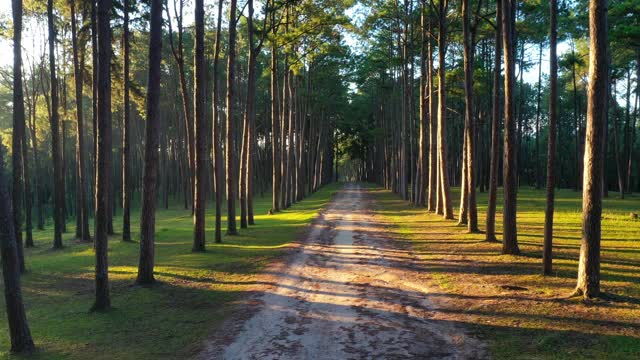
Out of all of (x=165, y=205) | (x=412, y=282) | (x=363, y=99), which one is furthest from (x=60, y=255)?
(x=363, y=99)

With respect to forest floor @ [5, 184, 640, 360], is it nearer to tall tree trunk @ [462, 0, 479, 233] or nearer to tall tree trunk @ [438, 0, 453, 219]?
tall tree trunk @ [462, 0, 479, 233]

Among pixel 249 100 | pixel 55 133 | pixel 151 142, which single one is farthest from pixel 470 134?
pixel 55 133

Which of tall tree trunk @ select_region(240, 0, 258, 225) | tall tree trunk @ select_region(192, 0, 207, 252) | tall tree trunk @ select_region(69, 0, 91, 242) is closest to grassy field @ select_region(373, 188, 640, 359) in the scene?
tall tree trunk @ select_region(192, 0, 207, 252)

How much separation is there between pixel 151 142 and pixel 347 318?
261 inches

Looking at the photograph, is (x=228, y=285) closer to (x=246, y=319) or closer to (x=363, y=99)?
(x=246, y=319)

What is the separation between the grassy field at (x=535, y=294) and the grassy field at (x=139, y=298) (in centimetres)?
482

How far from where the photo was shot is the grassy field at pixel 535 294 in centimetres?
673

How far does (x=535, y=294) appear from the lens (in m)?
9.29

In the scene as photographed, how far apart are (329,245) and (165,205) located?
35.4m

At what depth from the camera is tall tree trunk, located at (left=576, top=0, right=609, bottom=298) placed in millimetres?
8367

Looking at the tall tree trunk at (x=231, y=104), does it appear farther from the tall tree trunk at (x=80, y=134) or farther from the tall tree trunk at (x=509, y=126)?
the tall tree trunk at (x=509, y=126)

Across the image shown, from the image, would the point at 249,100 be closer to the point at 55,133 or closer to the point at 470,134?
the point at 55,133

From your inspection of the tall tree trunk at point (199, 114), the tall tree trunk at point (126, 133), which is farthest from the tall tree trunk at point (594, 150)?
the tall tree trunk at point (126, 133)

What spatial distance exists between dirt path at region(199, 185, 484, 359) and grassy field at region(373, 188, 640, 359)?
57 centimetres
